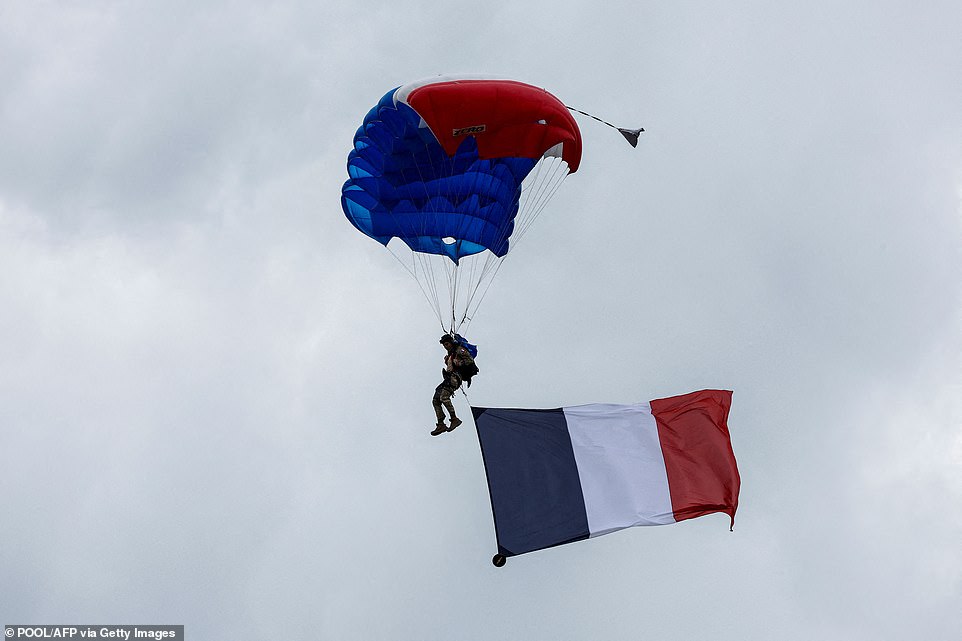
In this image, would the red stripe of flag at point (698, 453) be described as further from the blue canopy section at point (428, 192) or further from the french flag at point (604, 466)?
the blue canopy section at point (428, 192)

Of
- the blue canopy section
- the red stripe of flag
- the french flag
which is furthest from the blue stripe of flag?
the blue canopy section

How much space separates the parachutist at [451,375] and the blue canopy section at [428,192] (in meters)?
2.48

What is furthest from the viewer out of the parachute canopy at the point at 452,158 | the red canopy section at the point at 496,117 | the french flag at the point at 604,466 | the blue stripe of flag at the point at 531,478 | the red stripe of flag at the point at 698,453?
the parachute canopy at the point at 452,158

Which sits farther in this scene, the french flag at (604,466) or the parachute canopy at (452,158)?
the parachute canopy at (452,158)

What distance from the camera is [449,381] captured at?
1773 centimetres

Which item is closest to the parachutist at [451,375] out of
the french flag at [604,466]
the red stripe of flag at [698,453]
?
the french flag at [604,466]

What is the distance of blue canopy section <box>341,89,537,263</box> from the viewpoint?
18.1 metres

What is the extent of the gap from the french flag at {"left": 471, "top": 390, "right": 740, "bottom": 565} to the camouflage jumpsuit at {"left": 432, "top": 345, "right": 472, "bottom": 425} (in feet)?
5.43

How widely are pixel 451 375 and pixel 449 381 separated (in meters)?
0.12

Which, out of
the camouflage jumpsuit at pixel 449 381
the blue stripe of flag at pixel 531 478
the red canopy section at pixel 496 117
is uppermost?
the red canopy section at pixel 496 117

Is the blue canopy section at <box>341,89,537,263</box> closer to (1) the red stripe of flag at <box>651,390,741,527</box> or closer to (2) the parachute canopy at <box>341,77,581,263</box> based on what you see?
(2) the parachute canopy at <box>341,77,581,263</box>

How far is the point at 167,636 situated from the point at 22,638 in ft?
14.0

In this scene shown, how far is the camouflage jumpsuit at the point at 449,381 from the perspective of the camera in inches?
691

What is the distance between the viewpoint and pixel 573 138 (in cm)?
1775
